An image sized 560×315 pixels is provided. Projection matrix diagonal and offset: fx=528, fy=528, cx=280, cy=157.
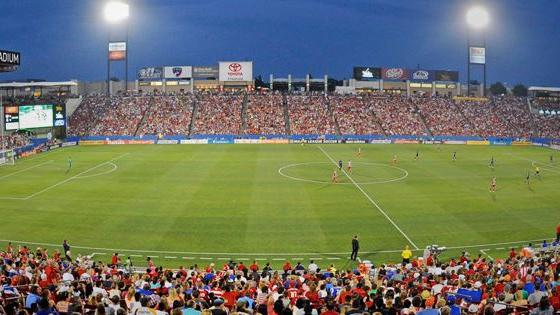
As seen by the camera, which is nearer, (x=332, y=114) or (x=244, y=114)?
(x=244, y=114)

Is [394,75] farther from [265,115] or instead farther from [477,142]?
[265,115]

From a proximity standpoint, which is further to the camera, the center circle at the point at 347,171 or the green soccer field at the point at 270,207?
the center circle at the point at 347,171

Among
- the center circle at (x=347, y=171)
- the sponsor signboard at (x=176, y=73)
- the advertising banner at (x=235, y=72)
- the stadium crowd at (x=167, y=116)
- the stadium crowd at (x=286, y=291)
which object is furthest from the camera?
the sponsor signboard at (x=176, y=73)

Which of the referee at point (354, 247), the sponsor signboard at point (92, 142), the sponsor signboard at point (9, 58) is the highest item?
the sponsor signboard at point (9, 58)

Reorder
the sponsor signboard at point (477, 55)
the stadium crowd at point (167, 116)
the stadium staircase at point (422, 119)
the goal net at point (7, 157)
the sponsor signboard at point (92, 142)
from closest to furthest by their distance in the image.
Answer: the goal net at point (7, 157)
the sponsor signboard at point (92, 142)
the stadium crowd at point (167, 116)
the stadium staircase at point (422, 119)
the sponsor signboard at point (477, 55)

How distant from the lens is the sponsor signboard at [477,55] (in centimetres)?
11506

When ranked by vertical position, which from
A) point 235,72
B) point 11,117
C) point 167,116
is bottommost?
point 11,117

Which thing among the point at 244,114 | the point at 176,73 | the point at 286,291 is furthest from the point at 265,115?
the point at 286,291

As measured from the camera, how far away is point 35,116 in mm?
75125

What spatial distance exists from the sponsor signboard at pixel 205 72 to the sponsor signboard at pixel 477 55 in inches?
2165

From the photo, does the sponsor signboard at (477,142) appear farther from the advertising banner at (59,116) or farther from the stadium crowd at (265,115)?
the advertising banner at (59,116)

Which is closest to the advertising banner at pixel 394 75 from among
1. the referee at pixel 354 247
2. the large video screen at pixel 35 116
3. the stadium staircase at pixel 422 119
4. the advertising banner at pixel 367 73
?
the advertising banner at pixel 367 73

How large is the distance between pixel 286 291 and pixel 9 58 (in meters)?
38.3

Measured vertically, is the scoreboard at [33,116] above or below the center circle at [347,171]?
above
